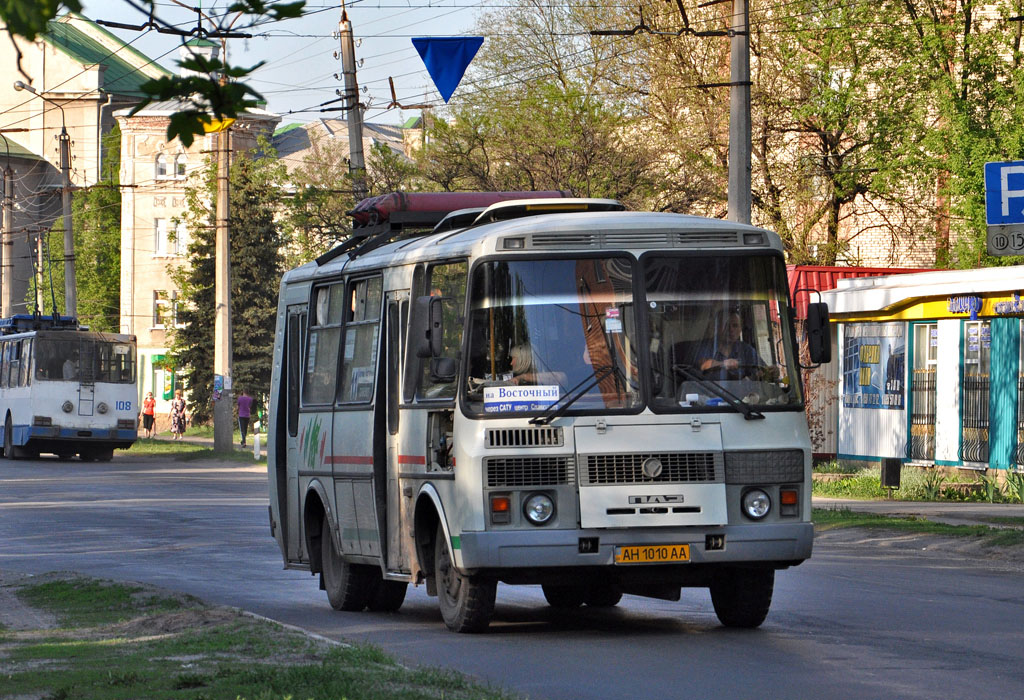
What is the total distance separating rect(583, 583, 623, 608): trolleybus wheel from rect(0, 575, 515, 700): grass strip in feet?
9.30

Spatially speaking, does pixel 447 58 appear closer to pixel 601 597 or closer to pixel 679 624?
pixel 601 597

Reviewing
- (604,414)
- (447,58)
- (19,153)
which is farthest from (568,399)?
(19,153)

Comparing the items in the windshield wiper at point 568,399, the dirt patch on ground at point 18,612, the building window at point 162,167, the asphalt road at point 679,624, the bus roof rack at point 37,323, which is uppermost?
the building window at point 162,167

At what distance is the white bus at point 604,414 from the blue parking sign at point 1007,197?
543 centimetres

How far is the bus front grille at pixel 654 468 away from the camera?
10719mm

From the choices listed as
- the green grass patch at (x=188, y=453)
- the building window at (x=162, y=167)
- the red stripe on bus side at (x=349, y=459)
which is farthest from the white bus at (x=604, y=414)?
the building window at (x=162, y=167)

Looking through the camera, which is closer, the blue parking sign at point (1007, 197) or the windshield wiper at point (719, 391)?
the windshield wiper at point (719, 391)

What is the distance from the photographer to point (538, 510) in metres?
10.7

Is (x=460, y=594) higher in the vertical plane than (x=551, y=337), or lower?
lower

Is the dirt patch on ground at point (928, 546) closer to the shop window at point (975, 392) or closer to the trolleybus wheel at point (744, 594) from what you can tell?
the shop window at point (975, 392)

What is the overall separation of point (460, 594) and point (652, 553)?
1342mm

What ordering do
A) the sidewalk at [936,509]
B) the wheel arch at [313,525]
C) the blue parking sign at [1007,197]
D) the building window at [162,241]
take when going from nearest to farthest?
the wheel arch at [313,525], the blue parking sign at [1007,197], the sidewalk at [936,509], the building window at [162,241]

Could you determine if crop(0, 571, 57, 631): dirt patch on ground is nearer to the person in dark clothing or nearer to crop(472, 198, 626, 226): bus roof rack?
crop(472, 198, 626, 226): bus roof rack

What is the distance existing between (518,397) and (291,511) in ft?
14.5
